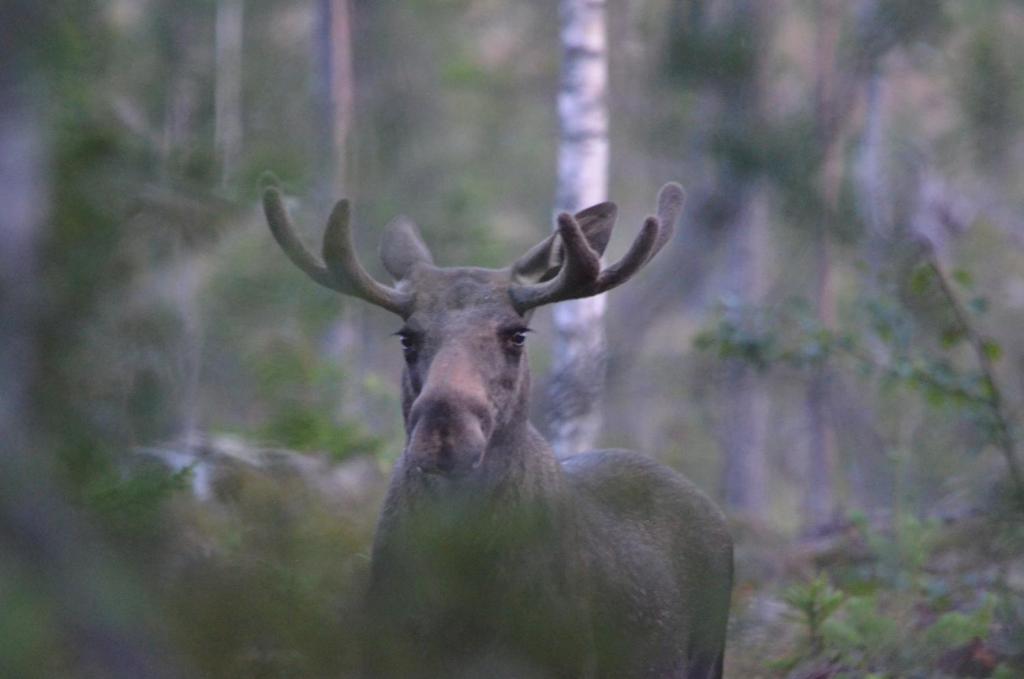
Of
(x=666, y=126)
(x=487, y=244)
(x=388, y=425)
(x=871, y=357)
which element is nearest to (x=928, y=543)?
(x=871, y=357)

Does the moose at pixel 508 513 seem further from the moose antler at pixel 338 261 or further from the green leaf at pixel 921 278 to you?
the green leaf at pixel 921 278

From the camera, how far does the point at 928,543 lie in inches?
402

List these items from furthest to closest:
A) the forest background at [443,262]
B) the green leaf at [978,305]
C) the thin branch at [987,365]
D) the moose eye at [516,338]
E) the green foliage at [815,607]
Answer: the green leaf at [978,305] → the green foliage at [815,607] → the thin branch at [987,365] → the moose eye at [516,338] → the forest background at [443,262]

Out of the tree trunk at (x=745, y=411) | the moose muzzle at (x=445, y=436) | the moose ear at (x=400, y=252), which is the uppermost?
the moose ear at (x=400, y=252)

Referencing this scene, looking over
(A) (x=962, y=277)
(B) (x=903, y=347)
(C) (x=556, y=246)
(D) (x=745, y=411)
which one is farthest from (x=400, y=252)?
(D) (x=745, y=411)

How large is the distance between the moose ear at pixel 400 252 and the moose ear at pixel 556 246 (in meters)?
0.47

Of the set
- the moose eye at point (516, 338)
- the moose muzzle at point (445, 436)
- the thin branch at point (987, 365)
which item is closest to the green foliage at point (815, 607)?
the thin branch at point (987, 365)

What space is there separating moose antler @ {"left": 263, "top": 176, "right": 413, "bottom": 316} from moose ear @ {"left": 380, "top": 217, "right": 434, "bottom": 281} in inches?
19.9

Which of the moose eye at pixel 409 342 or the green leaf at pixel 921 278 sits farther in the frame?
the green leaf at pixel 921 278

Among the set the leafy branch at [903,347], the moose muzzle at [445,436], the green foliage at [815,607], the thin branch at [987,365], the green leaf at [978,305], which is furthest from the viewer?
the green leaf at [978,305]

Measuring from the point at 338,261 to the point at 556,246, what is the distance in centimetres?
122

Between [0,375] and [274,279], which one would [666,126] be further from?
[0,375]

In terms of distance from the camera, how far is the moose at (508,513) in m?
5.51

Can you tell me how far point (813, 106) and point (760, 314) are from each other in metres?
10.4
